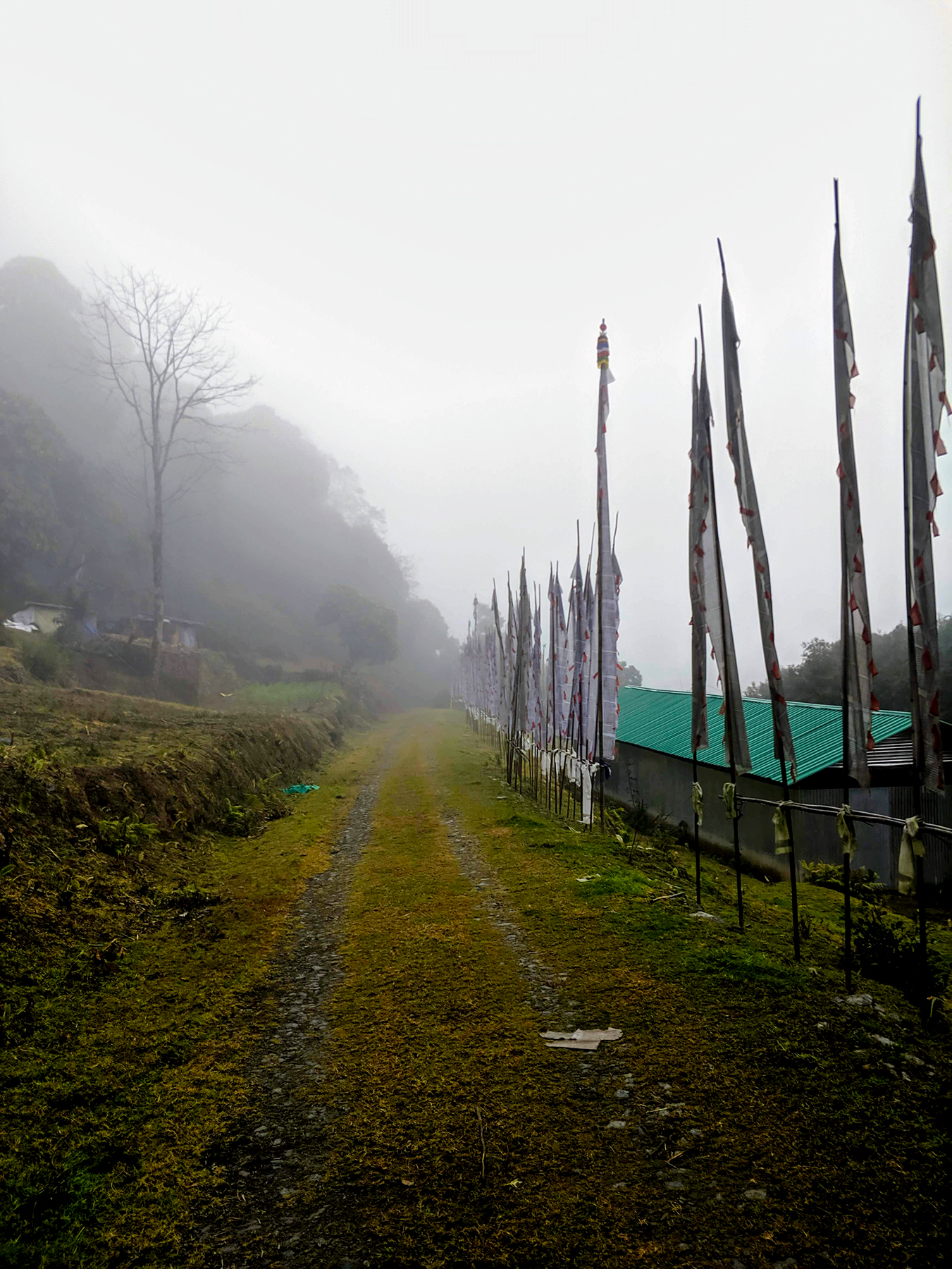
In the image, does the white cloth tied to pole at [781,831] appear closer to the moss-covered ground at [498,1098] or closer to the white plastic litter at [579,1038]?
the moss-covered ground at [498,1098]

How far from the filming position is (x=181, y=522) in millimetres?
58906

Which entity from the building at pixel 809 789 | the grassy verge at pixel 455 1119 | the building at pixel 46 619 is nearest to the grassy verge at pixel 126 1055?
the grassy verge at pixel 455 1119

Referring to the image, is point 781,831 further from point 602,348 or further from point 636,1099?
point 602,348

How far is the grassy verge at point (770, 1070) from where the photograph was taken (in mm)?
2564

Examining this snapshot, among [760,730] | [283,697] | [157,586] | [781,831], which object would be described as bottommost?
[781,831]

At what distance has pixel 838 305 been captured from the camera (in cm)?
502

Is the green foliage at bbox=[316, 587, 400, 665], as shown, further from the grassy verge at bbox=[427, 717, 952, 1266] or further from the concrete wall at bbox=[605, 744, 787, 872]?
the grassy verge at bbox=[427, 717, 952, 1266]

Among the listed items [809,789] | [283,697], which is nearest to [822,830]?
[809,789]

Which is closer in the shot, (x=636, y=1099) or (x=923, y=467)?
(x=636, y=1099)

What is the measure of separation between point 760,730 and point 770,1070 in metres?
10.2

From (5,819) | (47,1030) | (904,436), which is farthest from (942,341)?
(5,819)

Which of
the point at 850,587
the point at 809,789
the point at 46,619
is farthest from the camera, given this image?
the point at 46,619

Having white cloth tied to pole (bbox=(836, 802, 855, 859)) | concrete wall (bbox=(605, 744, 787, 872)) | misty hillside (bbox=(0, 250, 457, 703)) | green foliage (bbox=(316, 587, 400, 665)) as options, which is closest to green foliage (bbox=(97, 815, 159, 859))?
white cloth tied to pole (bbox=(836, 802, 855, 859))

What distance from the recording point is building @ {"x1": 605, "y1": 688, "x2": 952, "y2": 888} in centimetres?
1001
